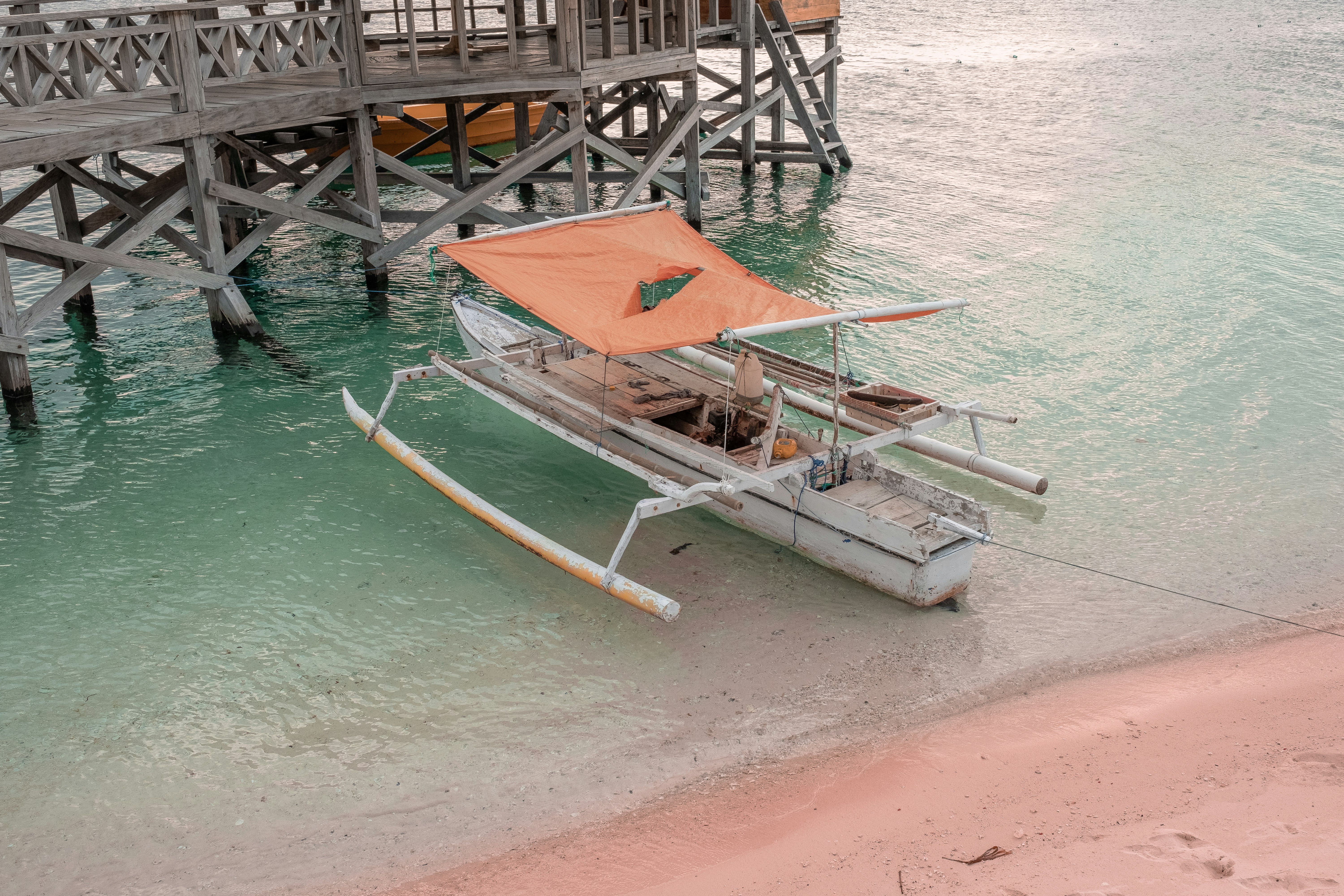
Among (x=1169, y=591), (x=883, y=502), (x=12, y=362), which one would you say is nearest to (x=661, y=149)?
(x=12, y=362)

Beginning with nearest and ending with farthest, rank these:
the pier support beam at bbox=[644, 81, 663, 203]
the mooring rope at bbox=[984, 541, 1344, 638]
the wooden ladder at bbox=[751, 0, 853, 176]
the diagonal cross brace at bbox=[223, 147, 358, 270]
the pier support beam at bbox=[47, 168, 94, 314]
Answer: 1. the mooring rope at bbox=[984, 541, 1344, 638]
2. the diagonal cross brace at bbox=[223, 147, 358, 270]
3. the pier support beam at bbox=[47, 168, 94, 314]
4. the pier support beam at bbox=[644, 81, 663, 203]
5. the wooden ladder at bbox=[751, 0, 853, 176]

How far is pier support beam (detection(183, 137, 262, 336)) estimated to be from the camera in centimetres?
1298

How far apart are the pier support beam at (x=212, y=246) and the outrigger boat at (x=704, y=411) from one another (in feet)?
11.8

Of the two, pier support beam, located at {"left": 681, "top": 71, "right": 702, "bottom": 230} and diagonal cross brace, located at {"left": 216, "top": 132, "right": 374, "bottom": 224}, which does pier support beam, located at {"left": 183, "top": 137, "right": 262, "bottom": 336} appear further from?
pier support beam, located at {"left": 681, "top": 71, "right": 702, "bottom": 230}

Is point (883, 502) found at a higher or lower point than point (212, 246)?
lower

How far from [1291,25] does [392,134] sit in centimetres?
4924

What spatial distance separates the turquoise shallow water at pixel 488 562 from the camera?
7.12 metres

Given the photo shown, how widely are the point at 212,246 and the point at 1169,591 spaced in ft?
37.8

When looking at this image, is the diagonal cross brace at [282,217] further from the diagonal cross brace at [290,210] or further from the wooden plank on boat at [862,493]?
the wooden plank on boat at [862,493]

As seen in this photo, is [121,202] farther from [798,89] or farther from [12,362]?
[798,89]

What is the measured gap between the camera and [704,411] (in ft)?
33.9

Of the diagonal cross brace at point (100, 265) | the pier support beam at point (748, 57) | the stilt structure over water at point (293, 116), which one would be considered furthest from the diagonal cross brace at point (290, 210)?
the pier support beam at point (748, 57)

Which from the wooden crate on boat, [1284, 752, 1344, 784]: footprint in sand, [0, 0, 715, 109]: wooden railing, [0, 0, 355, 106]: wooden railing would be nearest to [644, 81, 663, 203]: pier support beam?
[0, 0, 715, 109]: wooden railing

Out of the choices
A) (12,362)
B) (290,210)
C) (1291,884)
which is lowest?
(1291,884)
